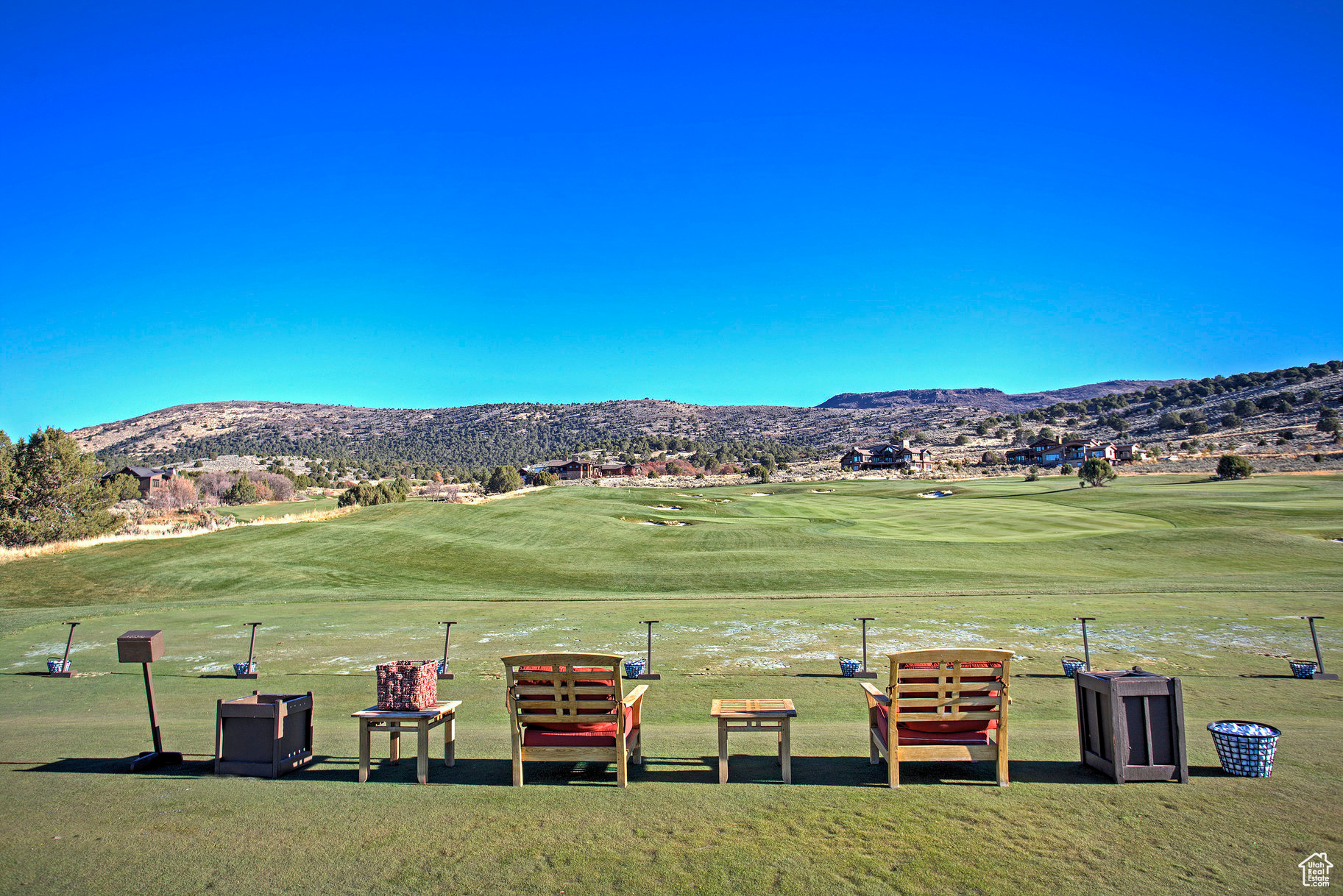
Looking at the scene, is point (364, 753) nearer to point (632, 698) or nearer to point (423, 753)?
point (423, 753)

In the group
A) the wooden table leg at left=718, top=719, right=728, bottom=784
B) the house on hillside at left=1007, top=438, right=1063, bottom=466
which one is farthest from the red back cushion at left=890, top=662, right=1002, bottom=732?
the house on hillside at left=1007, top=438, right=1063, bottom=466

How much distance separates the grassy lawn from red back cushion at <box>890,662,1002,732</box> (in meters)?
0.52

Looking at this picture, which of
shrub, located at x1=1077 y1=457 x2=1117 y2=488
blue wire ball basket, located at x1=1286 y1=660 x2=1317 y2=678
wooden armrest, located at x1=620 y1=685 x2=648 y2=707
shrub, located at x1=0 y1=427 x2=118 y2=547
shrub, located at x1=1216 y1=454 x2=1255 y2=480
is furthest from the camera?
shrub, located at x1=1077 y1=457 x2=1117 y2=488

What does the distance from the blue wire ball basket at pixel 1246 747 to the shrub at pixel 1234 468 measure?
70.1m

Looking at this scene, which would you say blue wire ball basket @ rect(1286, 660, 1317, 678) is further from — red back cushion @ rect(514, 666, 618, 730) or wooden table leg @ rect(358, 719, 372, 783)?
wooden table leg @ rect(358, 719, 372, 783)

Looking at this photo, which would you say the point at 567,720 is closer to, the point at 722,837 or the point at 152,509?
the point at 722,837

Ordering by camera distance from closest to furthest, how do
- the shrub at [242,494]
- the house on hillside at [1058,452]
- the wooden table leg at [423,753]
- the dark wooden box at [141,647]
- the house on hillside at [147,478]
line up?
1. the wooden table leg at [423,753]
2. the dark wooden box at [141,647]
3. the shrub at [242,494]
4. the house on hillside at [147,478]
5. the house on hillside at [1058,452]

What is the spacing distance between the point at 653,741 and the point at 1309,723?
314 inches

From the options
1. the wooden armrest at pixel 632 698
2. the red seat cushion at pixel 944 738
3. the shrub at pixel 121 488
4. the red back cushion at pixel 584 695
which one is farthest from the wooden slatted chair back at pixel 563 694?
the shrub at pixel 121 488

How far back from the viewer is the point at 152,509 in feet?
223

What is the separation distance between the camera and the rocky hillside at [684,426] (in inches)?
4144

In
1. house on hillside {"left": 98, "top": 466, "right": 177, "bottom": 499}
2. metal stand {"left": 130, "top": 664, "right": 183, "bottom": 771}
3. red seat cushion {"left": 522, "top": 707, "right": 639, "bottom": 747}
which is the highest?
house on hillside {"left": 98, "top": 466, "right": 177, "bottom": 499}

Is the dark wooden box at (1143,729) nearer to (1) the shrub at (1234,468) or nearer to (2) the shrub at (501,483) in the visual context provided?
(1) the shrub at (1234,468)

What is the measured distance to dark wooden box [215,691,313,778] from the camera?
733 cm
